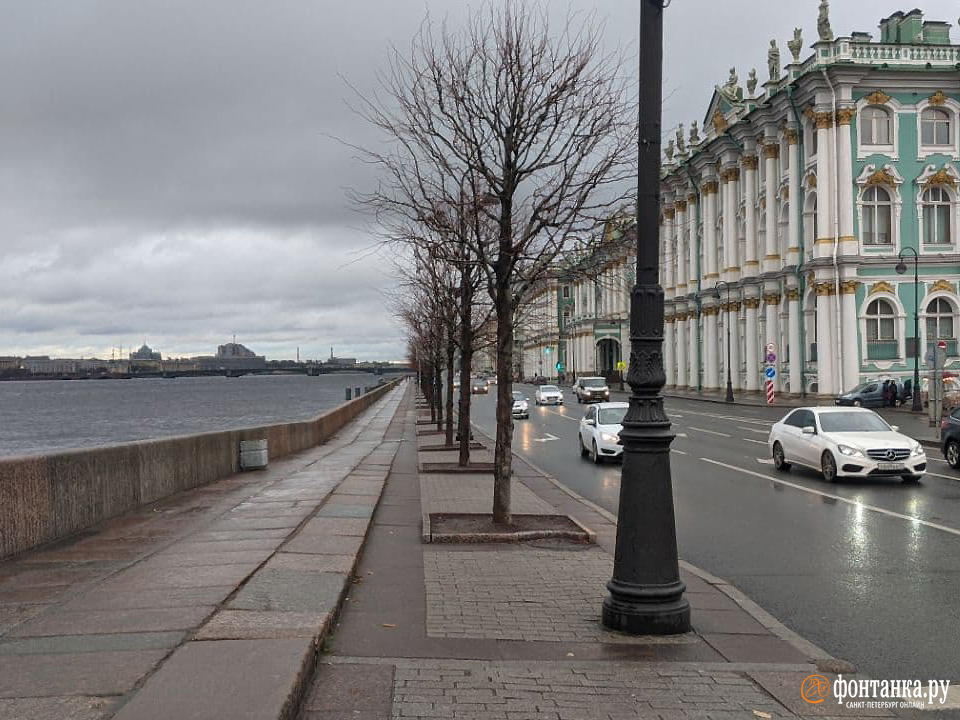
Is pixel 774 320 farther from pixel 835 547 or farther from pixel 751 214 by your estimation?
pixel 835 547

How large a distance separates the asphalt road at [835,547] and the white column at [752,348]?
41773 millimetres

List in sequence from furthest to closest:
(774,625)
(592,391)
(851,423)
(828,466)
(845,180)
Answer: (592,391), (845,180), (851,423), (828,466), (774,625)

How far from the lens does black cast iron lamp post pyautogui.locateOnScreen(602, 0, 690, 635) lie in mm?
7387

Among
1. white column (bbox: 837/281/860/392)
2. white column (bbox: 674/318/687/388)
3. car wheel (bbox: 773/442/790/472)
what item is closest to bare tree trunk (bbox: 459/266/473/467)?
car wheel (bbox: 773/442/790/472)

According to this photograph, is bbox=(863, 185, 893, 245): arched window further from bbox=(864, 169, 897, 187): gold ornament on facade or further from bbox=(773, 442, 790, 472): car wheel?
bbox=(773, 442, 790, 472): car wheel

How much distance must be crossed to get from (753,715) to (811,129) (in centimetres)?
5440

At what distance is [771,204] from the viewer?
2395 inches

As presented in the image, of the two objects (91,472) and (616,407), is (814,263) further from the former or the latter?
(91,472)

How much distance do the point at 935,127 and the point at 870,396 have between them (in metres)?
17.3

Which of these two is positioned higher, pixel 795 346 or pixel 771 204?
pixel 771 204

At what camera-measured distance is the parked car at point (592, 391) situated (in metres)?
64.0

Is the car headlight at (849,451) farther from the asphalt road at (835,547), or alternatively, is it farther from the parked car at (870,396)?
the parked car at (870,396)

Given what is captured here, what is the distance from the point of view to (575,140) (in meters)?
13.2

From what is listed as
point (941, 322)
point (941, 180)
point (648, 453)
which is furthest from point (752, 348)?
point (648, 453)
